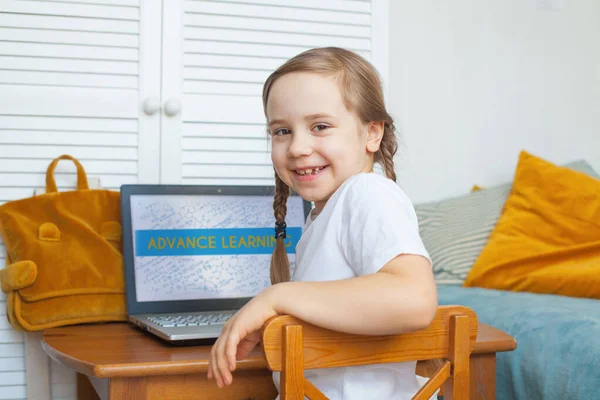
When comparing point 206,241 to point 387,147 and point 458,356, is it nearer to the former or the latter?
point 387,147

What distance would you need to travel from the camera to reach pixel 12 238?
137 cm

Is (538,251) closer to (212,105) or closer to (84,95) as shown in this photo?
(212,105)

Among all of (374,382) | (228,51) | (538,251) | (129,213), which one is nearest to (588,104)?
(538,251)

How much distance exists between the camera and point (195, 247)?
1.46 metres

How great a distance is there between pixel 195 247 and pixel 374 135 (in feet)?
1.88

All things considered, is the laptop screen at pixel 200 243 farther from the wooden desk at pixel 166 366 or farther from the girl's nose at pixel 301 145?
the girl's nose at pixel 301 145

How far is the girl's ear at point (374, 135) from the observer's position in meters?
1.03

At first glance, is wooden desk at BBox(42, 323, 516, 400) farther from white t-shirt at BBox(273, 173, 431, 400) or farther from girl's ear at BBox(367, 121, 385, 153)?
girl's ear at BBox(367, 121, 385, 153)

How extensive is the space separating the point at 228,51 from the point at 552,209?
93 cm

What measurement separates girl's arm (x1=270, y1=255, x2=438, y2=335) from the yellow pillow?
3.15 ft

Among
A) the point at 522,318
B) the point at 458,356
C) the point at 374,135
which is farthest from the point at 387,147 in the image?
the point at 522,318

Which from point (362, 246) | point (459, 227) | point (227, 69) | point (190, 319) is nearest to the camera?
point (362, 246)

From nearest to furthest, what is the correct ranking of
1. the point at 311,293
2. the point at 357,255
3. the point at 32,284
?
the point at 311,293, the point at 357,255, the point at 32,284

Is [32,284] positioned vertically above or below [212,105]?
below
